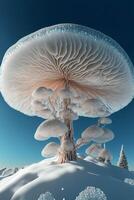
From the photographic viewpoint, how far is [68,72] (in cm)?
1479

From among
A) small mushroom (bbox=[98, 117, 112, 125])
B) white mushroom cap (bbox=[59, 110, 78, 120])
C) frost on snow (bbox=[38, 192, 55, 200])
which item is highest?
white mushroom cap (bbox=[59, 110, 78, 120])

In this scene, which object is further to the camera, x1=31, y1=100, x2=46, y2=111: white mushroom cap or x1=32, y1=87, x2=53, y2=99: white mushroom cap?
x1=31, y1=100, x2=46, y2=111: white mushroom cap

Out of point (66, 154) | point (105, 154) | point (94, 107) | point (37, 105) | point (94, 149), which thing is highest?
point (37, 105)

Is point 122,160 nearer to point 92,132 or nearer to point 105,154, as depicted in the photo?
point 105,154

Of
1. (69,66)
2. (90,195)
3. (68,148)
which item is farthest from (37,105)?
(90,195)

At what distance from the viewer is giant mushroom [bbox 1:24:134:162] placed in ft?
41.9

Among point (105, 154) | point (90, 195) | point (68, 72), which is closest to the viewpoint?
point (90, 195)

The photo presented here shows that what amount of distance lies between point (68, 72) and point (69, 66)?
1.99 feet

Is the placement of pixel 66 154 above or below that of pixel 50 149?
below

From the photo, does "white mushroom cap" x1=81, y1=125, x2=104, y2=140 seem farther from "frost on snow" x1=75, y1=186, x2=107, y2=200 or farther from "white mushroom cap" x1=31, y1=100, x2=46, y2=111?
"frost on snow" x1=75, y1=186, x2=107, y2=200

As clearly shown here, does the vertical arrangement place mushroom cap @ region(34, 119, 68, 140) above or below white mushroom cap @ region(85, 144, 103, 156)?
above

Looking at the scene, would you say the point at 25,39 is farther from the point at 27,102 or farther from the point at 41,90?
the point at 27,102

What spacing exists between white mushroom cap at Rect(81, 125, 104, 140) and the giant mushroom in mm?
706

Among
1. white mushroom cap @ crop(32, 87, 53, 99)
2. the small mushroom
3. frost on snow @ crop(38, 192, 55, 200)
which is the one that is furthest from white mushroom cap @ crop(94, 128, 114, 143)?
frost on snow @ crop(38, 192, 55, 200)
